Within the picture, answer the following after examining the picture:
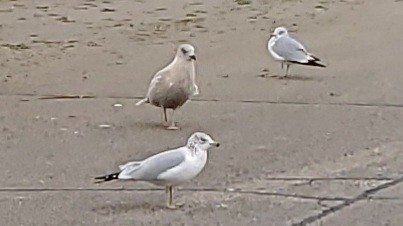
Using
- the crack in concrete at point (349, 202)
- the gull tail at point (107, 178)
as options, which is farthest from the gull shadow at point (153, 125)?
the crack in concrete at point (349, 202)

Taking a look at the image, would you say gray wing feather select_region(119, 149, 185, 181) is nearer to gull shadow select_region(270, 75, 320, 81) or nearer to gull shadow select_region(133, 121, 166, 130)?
gull shadow select_region(133, 121, 166, 130)

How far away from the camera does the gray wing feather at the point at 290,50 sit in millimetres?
12688

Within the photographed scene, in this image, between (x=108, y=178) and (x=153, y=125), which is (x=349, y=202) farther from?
(x=153, y=125)

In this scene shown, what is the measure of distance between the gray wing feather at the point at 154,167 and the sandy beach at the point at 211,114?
261 millimetres

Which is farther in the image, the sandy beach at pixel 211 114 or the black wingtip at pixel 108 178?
the sandy beach at pixel 211 114

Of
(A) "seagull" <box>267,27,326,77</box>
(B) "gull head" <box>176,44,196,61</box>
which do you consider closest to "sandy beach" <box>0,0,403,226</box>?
(A) "seagull" <box>267,27,326,77</box>

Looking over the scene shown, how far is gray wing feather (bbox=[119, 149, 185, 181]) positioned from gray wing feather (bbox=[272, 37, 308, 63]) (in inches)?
221

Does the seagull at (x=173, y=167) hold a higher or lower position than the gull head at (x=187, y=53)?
higher

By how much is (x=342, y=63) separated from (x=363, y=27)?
2998 millimetres

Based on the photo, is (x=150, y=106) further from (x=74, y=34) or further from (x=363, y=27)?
(x=363, y=27)

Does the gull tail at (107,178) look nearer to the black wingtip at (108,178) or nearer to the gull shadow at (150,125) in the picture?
the black wingtip at (108,178)

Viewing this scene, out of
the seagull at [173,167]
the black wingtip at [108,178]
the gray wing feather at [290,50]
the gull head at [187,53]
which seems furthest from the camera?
the gray wing feather at [290,50]

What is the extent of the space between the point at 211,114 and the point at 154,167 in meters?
3.67

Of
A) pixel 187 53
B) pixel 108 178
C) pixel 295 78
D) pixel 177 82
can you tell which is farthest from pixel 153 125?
pixel 108 178
